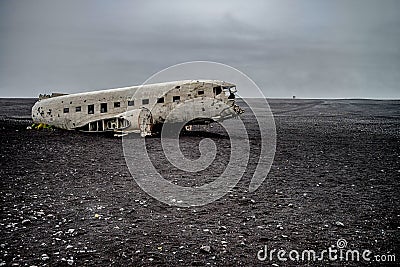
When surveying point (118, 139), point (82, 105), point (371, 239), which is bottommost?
point (371, 239)

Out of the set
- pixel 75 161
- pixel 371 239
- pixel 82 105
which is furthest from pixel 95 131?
pixel 371 239

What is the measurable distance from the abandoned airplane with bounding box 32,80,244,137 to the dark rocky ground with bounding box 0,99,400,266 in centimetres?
696

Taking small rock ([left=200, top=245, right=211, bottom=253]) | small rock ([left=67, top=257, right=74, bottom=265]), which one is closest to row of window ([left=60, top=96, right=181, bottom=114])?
small rock ([left=200, top=245, right=211, bottom=253])

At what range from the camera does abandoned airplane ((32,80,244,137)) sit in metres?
23.6

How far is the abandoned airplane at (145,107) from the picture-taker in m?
23.6

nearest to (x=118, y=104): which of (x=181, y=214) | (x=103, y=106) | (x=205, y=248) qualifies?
(x=103, y=106)

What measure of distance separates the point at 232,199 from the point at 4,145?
1482 cm

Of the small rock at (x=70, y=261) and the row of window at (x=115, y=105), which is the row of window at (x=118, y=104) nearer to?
the row of window at (x=115, y=105)

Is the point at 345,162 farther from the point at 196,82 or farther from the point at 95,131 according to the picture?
the point at 95,131

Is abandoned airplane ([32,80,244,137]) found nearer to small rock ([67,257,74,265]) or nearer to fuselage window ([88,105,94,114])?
fuselage window ([88,105,94,114])

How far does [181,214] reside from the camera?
31.6 feet

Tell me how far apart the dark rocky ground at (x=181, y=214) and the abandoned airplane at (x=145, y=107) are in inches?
274

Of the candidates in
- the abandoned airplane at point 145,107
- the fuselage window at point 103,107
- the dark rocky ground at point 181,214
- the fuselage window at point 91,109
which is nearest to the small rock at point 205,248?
the dark rocky ground at point 181,214

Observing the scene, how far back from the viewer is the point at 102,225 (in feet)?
28.4
